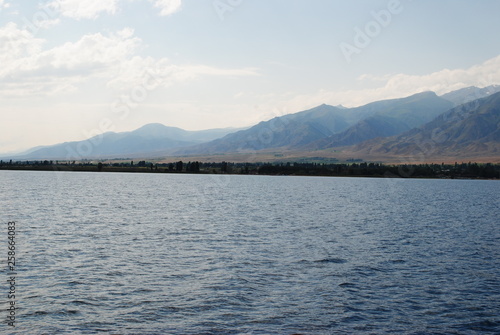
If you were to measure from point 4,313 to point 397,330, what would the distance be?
27346 millimetres

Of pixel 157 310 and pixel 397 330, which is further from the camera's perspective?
pixel 157 310

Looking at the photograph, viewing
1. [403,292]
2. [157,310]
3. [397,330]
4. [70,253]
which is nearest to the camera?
[397,330]

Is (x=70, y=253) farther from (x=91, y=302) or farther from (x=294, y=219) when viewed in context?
(x=294, y=219)

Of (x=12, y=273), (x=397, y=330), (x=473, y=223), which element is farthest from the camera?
(x=473, y=223)

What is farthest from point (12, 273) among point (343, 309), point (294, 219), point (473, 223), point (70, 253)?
point (473, 223)

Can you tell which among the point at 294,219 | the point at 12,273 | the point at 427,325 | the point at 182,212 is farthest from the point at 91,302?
the point at 182,212

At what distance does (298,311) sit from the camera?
114 ft

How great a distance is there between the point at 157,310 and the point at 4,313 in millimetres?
10533

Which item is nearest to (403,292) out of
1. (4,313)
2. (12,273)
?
(4,313)

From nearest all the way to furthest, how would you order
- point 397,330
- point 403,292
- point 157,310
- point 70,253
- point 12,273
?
1. point 397,330
2. point 157,310
3. point 403,292
4. point 12,273
5. point 70,253

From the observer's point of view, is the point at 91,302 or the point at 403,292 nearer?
the point at 91,302

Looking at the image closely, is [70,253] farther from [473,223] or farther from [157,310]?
[473,223]

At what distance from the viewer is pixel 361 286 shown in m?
42.1

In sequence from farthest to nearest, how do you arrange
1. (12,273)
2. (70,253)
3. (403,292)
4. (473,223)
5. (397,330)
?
(473,223) < (70,253) < (12,273) < (403,292) < (397,330)
